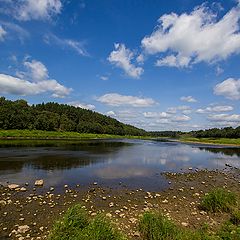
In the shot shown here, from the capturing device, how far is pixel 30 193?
1939cm

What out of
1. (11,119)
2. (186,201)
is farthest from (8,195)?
(11,119)

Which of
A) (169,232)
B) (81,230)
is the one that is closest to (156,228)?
(169,232)

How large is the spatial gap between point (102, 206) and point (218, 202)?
26.7 ft

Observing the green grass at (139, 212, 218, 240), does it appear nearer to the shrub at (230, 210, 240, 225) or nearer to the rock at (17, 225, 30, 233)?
the shrub at (230, 210, 240, 225)

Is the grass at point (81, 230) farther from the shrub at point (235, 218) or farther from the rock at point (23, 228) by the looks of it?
the shrub at point (235, 218)

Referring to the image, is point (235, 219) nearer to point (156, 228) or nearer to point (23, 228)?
point (156, 228)

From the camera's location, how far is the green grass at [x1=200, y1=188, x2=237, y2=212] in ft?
52.6

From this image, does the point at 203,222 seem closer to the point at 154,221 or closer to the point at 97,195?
the point at 154,221

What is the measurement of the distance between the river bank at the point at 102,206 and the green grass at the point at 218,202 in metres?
0.58

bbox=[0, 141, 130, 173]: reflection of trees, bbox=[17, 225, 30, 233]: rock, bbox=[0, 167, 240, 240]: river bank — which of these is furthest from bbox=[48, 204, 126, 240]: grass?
bbox=[0, 141, 130, 173]: reflection of trees

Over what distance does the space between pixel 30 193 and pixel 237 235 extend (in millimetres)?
15379

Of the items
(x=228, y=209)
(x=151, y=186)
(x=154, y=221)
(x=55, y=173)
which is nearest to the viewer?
(x=154, y=221)

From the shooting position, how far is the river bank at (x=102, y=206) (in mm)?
13000

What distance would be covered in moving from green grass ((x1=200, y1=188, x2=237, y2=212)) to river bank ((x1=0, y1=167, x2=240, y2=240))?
575 millimetres
